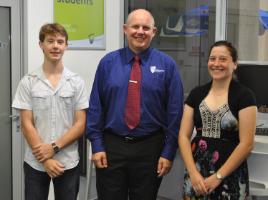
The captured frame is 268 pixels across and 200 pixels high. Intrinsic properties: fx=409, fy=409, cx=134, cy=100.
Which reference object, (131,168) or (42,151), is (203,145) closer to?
(131,168)

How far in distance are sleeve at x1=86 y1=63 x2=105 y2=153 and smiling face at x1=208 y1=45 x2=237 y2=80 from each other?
0.62 meters

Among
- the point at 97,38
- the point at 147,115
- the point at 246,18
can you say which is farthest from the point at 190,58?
the point at 147,115

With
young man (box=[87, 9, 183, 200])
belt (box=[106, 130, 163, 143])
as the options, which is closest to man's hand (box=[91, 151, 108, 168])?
young man (box=[87, 9, 183, 200])

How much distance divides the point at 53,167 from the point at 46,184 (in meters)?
0.18

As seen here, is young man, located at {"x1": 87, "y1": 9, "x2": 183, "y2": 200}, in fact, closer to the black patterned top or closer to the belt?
the belt

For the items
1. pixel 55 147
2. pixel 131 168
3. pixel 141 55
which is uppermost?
pixel 141 55

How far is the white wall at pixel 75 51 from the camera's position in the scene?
3.04 meters

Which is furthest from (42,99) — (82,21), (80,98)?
(82,21)

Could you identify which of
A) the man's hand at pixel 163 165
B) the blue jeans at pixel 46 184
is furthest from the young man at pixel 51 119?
the man's hand at pixel 163 165

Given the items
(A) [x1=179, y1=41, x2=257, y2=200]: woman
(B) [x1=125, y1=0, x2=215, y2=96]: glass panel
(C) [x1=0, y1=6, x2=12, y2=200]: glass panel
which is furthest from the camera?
(B) [x1=125, y1=0, x2=215, y2=96]: glass panel

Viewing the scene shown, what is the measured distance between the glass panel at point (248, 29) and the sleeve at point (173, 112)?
169cm

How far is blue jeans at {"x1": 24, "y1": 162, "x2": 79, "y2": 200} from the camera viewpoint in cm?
222

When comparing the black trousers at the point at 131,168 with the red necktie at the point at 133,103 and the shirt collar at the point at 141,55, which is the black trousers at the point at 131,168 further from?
the shirt collar at the point at 141,55

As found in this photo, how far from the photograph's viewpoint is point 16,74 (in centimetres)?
308
